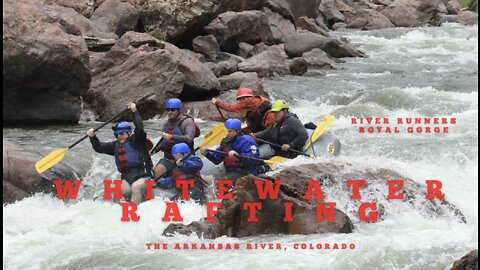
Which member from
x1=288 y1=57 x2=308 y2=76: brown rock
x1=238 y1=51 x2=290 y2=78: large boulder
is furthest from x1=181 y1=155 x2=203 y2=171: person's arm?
x1=288 y1=57 x2=308 y2=76: brown rock

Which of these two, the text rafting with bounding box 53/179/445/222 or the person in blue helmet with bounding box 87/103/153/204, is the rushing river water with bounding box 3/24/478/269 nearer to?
the text rafting with bounding box 53/179/445/222

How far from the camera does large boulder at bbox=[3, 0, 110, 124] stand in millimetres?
11891

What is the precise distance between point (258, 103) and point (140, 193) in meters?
2.47

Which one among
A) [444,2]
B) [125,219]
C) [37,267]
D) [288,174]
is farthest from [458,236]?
[444,2]

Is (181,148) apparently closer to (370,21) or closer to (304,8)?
(304,8)

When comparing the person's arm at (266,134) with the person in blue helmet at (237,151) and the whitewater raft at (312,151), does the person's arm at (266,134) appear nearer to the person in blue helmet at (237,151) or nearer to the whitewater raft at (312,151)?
the whitewater raft at (312,151)

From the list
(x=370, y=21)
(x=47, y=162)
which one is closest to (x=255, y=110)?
(x=47, y=162)

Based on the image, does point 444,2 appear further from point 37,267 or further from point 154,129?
point 37,267

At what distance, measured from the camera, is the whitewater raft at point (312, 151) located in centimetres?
871

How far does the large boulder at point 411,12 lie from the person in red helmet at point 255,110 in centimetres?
2391

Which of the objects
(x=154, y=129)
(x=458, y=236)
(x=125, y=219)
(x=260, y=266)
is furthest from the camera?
(x=154, y=129)

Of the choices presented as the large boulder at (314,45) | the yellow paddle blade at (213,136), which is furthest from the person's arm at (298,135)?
the large boulder at (314,45)

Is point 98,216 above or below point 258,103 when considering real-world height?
below

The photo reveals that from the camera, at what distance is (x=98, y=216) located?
772 cm
